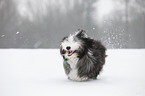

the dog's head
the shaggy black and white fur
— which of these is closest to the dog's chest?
the shaggy black and white fur

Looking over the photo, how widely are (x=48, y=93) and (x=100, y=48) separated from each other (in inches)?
65.0

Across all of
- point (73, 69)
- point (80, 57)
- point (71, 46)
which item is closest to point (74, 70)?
point (73, 69)

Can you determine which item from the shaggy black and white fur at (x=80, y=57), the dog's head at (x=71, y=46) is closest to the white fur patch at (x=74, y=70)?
the shaggy black and white fur at (x=80, y=57)

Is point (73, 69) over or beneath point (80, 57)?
beneath

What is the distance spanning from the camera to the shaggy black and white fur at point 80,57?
3291mm

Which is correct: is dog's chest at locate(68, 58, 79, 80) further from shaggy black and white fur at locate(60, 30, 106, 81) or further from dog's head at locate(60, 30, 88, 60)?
dog's head at locate(60, 30, 88, 60)

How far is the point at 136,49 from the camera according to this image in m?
9.95

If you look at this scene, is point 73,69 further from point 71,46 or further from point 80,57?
point 71,46

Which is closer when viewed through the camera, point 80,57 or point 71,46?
point 71,46

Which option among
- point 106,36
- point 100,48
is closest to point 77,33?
point 100,48

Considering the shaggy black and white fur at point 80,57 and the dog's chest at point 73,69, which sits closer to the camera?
the shaggy black and white fur at point 80,57

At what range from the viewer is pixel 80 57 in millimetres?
3396

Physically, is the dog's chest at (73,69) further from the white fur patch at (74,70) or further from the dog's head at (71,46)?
the dog's head at (71,46)

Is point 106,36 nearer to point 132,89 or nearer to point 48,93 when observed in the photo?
point 132,89
